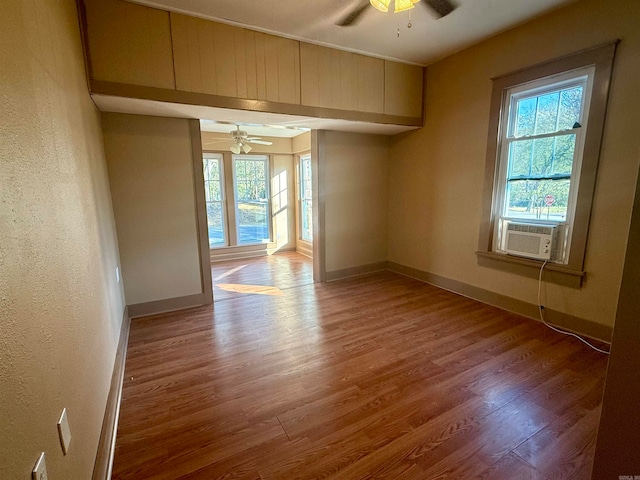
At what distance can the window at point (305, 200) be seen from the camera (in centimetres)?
620

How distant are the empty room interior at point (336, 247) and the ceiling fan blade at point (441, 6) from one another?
2 cm

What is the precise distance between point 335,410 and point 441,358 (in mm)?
1039

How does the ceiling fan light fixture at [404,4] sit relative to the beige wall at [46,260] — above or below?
above

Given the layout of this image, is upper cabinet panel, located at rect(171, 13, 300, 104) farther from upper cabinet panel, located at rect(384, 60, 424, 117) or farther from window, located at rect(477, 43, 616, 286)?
window, located at rect(477, 43, 616, 286)

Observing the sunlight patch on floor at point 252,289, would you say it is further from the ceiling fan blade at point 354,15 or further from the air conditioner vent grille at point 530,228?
the ceiling fan blade at point 354,15

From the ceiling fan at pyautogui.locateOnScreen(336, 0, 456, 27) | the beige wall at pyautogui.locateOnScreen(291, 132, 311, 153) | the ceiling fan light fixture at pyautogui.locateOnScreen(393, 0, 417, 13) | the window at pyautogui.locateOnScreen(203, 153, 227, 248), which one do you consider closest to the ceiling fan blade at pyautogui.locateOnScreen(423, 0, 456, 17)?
the ceiling fan at pyautogui.locateOnScreen(336, 0, 456, 27)

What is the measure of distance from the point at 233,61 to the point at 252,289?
2.71 metres

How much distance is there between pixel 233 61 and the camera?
282cm

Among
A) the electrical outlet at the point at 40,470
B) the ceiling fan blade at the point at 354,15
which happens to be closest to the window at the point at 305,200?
the ceiling fan blade at the point at 354,15

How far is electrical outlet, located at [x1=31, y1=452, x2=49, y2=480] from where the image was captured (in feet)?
2.66

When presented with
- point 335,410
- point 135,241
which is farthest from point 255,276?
point 335,410

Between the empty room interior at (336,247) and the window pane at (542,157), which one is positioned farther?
the window pane at (542,157)

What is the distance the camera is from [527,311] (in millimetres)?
3137

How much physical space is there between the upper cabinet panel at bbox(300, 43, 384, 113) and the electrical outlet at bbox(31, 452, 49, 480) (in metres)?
3.19
